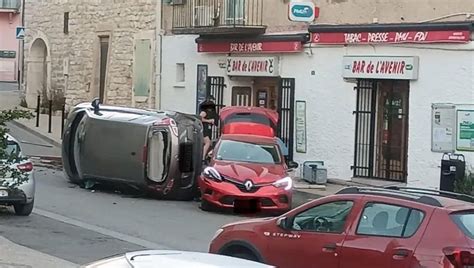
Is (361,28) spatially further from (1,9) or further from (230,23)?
(1,9)

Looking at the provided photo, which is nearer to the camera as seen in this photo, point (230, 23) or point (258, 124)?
point (258, 124)

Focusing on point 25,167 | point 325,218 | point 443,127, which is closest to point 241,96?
point 443,127

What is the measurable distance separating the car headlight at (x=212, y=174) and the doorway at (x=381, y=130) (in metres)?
6.50

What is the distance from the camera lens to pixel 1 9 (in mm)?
72812

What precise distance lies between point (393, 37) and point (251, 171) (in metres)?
6.56

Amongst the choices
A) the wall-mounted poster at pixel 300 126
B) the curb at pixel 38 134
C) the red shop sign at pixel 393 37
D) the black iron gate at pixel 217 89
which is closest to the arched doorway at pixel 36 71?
the curb at pixel 38 134

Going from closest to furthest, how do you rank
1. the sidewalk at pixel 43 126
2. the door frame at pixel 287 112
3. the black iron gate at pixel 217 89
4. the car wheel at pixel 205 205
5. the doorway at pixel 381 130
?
the car wheel at pixel 205 205, the doorway at pixel 381 130, the door frame at pixel 287 112, the black iron gate at pixel 217 89, the sidewalk at pixel 43 126

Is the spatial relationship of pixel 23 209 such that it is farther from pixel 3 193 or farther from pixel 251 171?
pixel 251 171

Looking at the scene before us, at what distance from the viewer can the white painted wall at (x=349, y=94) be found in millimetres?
21766

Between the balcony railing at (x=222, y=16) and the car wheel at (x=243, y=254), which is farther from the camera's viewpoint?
the balcony railing at (x=222, y=16)

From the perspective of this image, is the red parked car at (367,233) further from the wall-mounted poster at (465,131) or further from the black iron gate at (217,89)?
the black iron gate at (217,89)

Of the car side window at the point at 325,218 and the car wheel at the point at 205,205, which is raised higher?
the car side window at the point at 325,218

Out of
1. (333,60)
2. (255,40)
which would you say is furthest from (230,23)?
(333,60)

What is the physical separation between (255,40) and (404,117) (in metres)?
5.74
